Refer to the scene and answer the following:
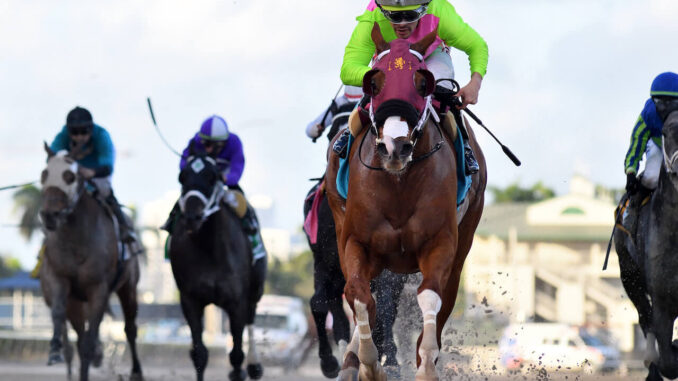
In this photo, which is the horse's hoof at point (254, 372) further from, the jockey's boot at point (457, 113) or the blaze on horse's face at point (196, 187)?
the jockey's boot at point (457, 113)

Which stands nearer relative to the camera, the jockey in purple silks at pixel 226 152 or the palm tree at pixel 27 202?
the jockey in purple silks at pixel 226 152

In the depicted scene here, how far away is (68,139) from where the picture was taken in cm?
1570

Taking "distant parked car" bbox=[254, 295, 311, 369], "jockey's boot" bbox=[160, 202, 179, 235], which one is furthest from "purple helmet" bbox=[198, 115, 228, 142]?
"distant parked car" bbox=[254, 295, 311, 369]

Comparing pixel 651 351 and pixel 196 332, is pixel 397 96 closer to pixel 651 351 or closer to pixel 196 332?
pixel 651 351

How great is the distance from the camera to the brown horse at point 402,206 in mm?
8664

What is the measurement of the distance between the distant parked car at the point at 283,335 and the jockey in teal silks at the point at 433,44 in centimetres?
1598

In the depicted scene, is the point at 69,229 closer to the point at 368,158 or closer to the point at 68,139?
the point at 68,139

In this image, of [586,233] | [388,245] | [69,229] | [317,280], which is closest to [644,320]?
[317,280]

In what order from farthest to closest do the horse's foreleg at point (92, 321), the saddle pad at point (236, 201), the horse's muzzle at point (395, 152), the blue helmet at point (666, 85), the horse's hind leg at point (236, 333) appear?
the saddle pad at point (236, 201) < the horse's hind leg at point (236, 333) < the horse's foreleg at point (92, 321) < the blue helmet at point (666, 85) < the horse's muzzle at point (395, 152)

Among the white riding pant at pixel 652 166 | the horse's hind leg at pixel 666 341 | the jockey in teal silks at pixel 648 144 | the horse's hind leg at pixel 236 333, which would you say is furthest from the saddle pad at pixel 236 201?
the horse's hind leg at pixel 666 341

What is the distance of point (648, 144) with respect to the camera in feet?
40.9

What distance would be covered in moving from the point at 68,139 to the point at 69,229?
4.96ft

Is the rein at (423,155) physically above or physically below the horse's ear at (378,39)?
below

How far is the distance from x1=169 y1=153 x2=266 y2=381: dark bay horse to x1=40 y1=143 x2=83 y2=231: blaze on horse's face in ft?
3.76
